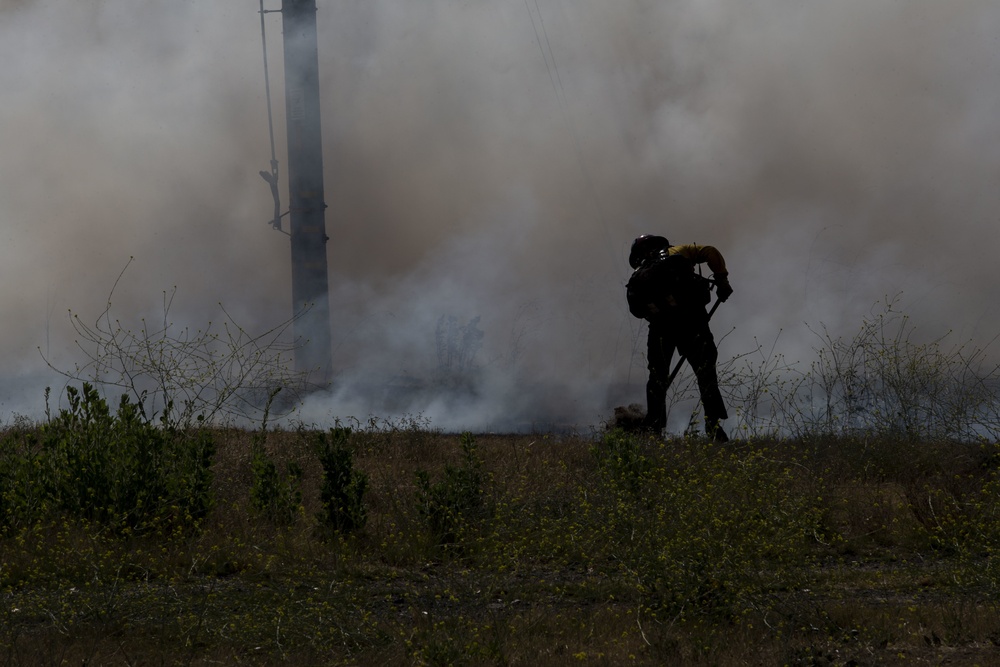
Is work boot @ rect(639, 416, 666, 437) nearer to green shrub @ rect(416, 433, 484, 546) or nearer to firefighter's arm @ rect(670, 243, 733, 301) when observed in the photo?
firefighter's arm @ rect(670, 243, 733, 301)

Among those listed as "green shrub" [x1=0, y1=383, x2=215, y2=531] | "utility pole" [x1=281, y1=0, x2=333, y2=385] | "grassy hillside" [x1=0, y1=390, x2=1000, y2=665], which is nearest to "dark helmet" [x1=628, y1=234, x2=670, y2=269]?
"grassy hillside" [x1=0, y1=390, x2=1000, y2=665]

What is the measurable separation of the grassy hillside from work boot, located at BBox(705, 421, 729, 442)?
17.3 inches

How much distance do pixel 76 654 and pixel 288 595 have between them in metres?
0.85

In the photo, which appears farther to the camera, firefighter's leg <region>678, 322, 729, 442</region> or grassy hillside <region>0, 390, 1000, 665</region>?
firefighter's leg <region>678, 322, 729, 442</region>

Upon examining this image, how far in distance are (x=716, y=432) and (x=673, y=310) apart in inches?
50.4

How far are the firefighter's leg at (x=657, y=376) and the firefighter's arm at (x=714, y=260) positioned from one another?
62 cm

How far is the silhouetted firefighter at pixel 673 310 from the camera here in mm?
8422

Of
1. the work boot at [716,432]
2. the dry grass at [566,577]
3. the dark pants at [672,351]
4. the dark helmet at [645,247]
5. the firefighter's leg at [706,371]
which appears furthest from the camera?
the dark helmet at [645,247]

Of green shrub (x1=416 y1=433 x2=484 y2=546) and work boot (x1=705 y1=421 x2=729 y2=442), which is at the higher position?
work boot (x1=705 y1=421 x2=729 y2=442)

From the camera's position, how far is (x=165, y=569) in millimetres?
4770

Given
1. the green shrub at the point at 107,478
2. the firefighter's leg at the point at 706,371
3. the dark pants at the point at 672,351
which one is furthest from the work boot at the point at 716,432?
the green shrub at the point at 107,478

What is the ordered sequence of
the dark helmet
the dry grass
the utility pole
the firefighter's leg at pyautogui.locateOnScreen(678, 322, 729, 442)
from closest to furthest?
1. the dry grass
2. the firefighter's leg at pyautogui.locateOnScreen(678, 322, 729, 442)
3. the dark helmet
4. the utility pole

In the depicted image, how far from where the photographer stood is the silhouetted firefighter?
8.42m

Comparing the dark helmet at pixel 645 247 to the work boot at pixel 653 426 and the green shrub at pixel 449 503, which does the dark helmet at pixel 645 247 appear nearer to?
the work boot at pixel 653 426
